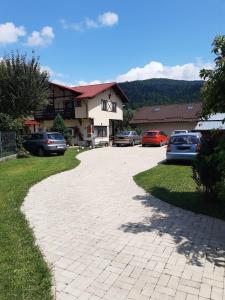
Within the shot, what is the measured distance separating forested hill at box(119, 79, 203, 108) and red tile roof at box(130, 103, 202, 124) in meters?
34.4

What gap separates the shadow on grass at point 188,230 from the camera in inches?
189

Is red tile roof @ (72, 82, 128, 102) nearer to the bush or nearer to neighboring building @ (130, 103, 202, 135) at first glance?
neighboring building @ (130, 103, 202, 135)

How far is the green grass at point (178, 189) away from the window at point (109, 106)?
76.4 feet

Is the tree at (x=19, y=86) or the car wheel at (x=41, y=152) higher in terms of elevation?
the tree at (x=19, y=86)

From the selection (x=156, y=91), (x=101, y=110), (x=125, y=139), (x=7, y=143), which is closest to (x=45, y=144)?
(x=7, y=143)

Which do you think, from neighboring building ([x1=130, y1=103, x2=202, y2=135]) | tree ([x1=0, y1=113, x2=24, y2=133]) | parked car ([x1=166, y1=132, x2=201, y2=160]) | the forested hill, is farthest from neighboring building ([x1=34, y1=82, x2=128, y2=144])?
the forested hill

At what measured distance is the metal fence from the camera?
1823cm

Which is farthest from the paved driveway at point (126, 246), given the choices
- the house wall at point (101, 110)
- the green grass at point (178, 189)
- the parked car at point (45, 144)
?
the house wall at point (101, 110)

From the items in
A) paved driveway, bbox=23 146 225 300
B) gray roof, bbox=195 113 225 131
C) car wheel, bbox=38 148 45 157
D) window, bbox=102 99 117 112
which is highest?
window, bbox=102 99 117 112

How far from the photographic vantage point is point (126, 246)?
16.9 ft

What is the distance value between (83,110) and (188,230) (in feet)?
91.3

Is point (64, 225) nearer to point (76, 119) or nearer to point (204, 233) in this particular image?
point (204, 233)

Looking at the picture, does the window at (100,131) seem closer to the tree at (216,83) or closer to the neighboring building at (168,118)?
the neighboring building at (168,118)

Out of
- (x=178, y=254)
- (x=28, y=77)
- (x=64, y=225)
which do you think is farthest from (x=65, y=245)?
(x=28, y=77)
